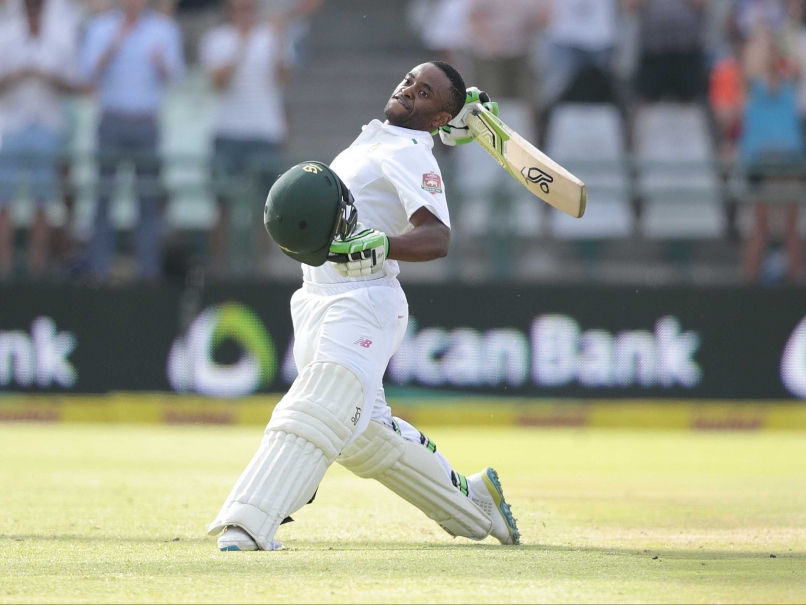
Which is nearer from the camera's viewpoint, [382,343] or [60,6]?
[382,343]

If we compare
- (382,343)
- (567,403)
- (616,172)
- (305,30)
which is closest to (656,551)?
(382,343)

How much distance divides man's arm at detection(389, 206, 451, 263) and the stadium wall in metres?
6.18

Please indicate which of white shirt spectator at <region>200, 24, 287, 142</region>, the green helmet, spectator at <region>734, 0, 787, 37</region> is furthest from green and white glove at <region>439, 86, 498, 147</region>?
spectator at <region>734, 0, 787, 37</region>

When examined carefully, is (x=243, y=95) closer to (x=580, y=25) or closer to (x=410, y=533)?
(x=580, y=25)

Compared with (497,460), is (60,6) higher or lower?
higher

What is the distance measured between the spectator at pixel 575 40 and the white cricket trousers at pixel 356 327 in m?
7.42

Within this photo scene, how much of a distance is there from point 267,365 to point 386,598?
755 centimetres

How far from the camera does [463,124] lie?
4855mm

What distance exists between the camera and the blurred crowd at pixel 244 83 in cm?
1057

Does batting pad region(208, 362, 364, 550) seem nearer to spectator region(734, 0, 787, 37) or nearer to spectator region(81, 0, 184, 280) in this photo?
spectator region(81, 0, 184, 280)

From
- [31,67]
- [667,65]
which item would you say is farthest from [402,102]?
[667,65]

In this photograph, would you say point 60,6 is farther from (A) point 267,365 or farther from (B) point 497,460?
(B) point 497,460

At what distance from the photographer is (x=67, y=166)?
1080cm

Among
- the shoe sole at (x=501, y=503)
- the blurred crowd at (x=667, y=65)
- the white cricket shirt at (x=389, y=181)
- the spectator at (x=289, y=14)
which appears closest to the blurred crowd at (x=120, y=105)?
the spectator at (x=289, y=14)
